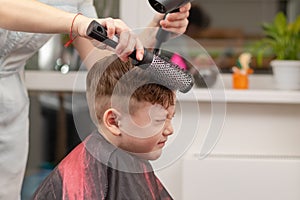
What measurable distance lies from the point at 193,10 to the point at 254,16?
0.30 metres

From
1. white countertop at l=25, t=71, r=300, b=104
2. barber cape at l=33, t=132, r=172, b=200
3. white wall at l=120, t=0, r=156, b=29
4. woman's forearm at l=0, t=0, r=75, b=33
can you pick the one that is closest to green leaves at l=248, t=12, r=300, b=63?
white countertop at l=25, t=71, r=300, b=104

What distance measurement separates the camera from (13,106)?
1.62 metres

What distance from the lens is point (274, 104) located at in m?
2.31

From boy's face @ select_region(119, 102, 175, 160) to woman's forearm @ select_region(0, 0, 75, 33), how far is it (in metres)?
0.22

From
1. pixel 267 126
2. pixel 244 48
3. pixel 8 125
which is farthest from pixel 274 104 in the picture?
pixel 8 125

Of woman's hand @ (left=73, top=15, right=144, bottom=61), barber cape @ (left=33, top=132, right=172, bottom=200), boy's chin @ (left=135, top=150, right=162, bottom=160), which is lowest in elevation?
barber cape @ (left=33, top=132, right=172, bottom=200)

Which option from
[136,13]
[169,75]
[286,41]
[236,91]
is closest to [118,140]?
[169,75]

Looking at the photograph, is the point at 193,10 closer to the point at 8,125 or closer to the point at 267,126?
the point at 267,126

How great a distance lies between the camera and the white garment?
5.09 ft

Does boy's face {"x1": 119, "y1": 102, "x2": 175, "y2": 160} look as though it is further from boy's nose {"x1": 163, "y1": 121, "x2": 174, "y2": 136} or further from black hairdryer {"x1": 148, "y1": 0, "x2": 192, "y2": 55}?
black hairdryer {"x1": 148, "y1": 0, "x2": 192, "y2": 55}

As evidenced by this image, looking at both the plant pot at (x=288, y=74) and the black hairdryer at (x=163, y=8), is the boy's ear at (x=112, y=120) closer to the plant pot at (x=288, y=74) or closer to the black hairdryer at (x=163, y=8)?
the black hairdryer at (x=163, y=8)

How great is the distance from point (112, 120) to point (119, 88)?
0.29 ft

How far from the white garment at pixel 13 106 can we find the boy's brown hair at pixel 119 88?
36cm

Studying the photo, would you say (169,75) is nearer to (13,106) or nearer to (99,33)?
(99,33)
